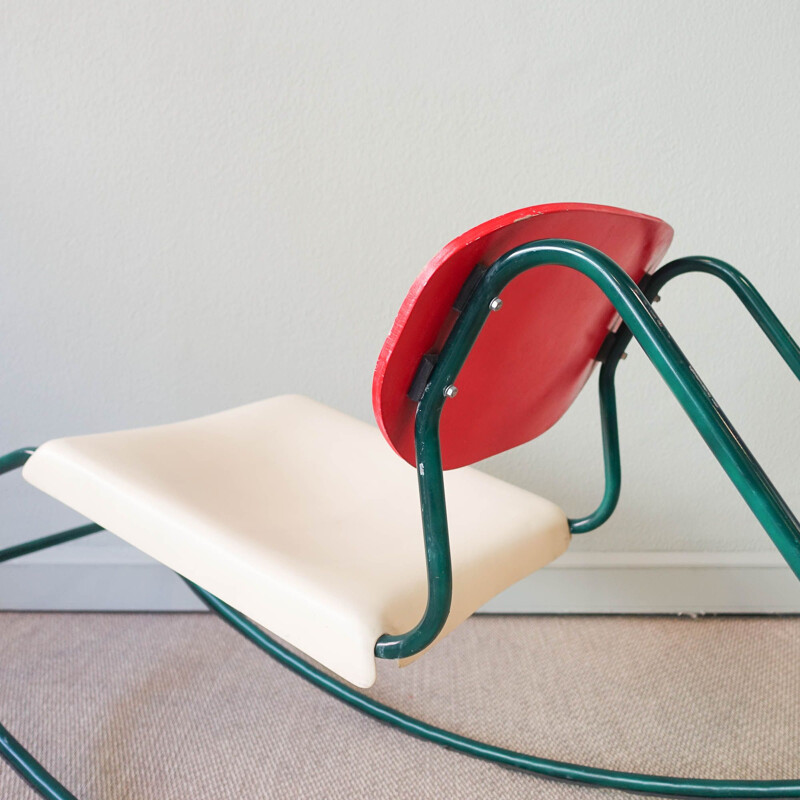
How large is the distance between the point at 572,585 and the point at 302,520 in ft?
2.78

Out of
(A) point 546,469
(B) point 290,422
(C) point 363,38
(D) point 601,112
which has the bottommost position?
(A) point 546,469

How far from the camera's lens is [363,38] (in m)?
1.21

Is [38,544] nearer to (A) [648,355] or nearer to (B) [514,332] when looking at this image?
(B) [514,332]

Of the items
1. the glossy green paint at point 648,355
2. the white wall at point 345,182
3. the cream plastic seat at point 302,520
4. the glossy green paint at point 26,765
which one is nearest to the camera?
the glossy green paint at point 648,355

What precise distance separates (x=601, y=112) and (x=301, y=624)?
3.13 feet

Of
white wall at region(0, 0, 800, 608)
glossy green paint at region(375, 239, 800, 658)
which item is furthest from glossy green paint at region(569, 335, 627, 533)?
white wall at region(0, 0, 800, 608)

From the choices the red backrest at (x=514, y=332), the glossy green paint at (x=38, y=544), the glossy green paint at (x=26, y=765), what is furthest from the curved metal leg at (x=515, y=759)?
the red backrest at (x=514, y=332)

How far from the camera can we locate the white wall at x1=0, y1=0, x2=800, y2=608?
47.4 inches

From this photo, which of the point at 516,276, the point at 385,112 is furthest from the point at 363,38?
the point at 516,276

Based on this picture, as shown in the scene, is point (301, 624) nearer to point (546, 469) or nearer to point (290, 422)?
point (290, 422)

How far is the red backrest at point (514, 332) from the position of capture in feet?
1.65

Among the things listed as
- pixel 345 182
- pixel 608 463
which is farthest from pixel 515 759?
pixel 345 182

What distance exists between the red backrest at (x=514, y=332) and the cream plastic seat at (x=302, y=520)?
9 centimetres

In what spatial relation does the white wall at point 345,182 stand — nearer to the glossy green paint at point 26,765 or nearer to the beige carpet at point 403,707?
the beige carpet at point 403,707
